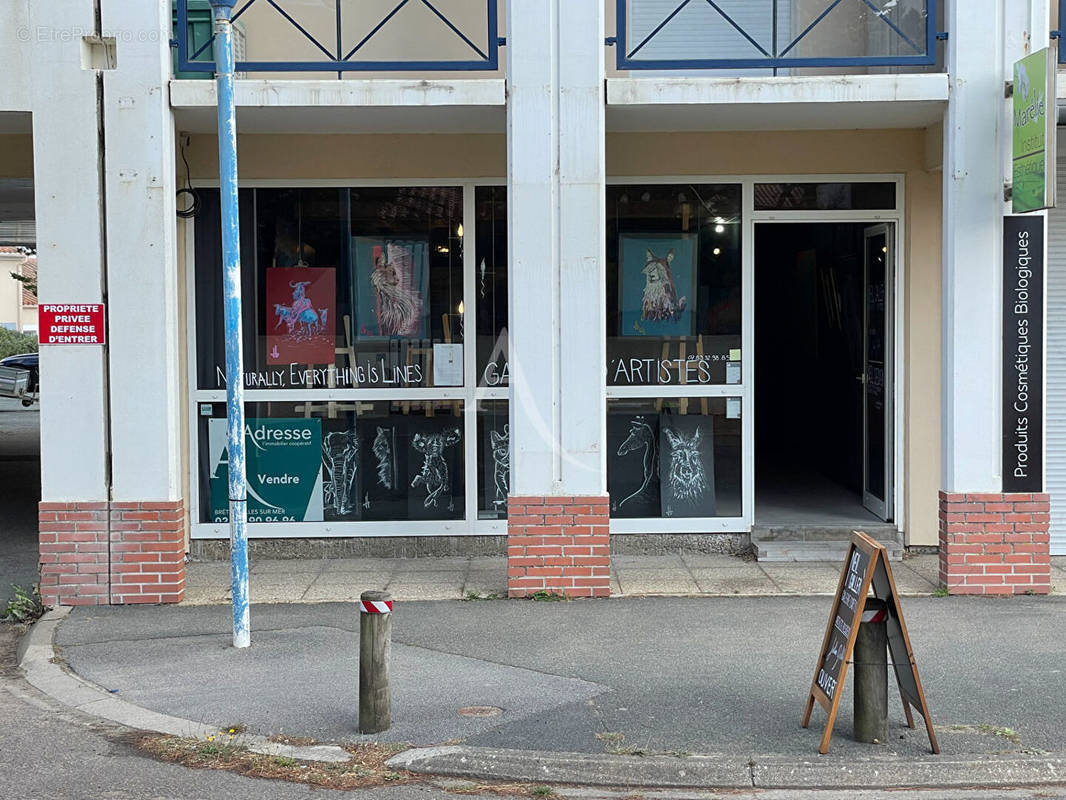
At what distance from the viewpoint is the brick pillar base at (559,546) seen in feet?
27.6

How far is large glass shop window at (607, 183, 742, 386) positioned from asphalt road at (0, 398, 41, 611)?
201 inches

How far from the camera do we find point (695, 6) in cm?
920

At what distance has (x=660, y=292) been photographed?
10211mm

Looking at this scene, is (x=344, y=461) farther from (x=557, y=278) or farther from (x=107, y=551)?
(x=557, y=278)

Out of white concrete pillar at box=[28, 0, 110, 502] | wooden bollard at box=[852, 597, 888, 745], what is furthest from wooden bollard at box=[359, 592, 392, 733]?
white concrete pillar at box=[28, 0, 110, 502]

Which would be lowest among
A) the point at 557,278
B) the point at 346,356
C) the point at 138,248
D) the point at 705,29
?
the point at 346,356

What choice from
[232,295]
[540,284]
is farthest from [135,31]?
[540,284]

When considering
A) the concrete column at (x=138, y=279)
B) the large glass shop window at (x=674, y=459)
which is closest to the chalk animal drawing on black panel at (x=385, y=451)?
the large glass shop window at (x=674, y=459)

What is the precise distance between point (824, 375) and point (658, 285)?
11.7 feet

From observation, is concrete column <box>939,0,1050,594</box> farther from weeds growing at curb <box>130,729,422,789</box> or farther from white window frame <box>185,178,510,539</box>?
weeds growing at curb <box>130,729,422,789</box>

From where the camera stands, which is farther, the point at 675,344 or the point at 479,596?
the point at 675,344

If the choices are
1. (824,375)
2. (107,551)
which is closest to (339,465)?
(107,551)

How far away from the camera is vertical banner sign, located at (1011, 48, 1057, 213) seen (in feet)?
→ 25.0

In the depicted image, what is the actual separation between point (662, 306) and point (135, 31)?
4649 millimetres
